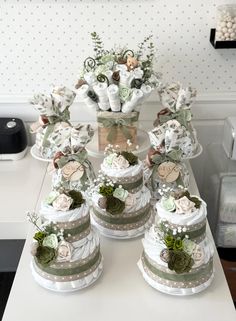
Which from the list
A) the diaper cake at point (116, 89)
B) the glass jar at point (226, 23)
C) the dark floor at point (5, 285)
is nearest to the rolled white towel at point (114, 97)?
the diaper cake at point (116, 89)

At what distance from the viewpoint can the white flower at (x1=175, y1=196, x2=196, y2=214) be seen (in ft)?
3.64

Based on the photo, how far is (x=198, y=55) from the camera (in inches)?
68.0

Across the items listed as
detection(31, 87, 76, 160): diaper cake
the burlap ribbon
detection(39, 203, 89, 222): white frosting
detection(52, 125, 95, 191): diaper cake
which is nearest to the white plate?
detection(31, 87, 76, 160): diaper cake

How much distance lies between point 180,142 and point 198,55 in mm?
420

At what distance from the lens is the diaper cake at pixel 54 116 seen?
4.83 feet

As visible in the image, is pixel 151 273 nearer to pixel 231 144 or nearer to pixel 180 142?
pixel 180 142

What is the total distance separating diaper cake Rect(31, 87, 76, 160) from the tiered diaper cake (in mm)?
268

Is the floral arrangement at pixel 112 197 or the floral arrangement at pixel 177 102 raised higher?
the floral arrangement at pixel 177 102

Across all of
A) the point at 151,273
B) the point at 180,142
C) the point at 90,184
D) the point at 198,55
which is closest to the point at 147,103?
the point at 198,55

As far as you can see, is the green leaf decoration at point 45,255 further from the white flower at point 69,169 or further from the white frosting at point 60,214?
the white flower at point 69,169

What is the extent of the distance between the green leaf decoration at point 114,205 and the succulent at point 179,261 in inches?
8.3

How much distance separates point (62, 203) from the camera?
1.12 m

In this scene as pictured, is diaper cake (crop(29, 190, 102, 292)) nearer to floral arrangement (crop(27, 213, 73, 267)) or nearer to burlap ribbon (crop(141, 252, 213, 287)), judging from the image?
floral arrangement (crop(27, 213, 73, 267))

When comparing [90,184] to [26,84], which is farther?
[26,84]
